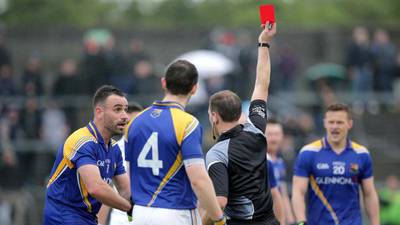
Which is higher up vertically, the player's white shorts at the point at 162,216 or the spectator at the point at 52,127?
the spectator at the point at 52,127

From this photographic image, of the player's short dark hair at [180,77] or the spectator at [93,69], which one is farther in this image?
the spectator at [93,69]

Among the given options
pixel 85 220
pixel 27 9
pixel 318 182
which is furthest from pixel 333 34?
pixel 27 9

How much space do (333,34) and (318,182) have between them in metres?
19.0

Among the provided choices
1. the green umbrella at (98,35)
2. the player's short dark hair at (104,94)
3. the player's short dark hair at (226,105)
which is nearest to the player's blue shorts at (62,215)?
the player's short dark hair at (104,94)

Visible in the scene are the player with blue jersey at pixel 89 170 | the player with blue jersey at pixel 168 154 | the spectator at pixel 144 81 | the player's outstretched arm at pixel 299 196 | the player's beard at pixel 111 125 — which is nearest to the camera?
the player with blue jersey at pixel 168 154

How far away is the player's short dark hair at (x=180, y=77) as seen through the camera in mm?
8320

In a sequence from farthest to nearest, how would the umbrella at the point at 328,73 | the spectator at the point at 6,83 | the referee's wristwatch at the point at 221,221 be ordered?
the umbrella at the point at 328,73 < the spectator at the point at 6,83 < the referee's wristwatch at the point at 221,221

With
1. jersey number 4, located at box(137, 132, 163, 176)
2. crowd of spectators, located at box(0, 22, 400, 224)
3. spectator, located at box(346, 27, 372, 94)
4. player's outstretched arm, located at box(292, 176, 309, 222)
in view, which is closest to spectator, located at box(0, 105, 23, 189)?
crowd of spectators, located at box(0, 22, 400, 224)

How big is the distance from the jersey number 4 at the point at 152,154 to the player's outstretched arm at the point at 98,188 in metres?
0.41

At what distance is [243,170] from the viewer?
861 centimetres

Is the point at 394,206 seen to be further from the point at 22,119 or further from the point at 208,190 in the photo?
the point at 208,190

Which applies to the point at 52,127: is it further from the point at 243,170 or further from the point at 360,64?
the point at 243,170

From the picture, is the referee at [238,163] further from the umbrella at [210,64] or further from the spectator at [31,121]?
the spectator at [31,121]

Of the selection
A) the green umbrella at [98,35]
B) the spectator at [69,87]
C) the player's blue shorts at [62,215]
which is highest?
the green umbrella at [98,35]
